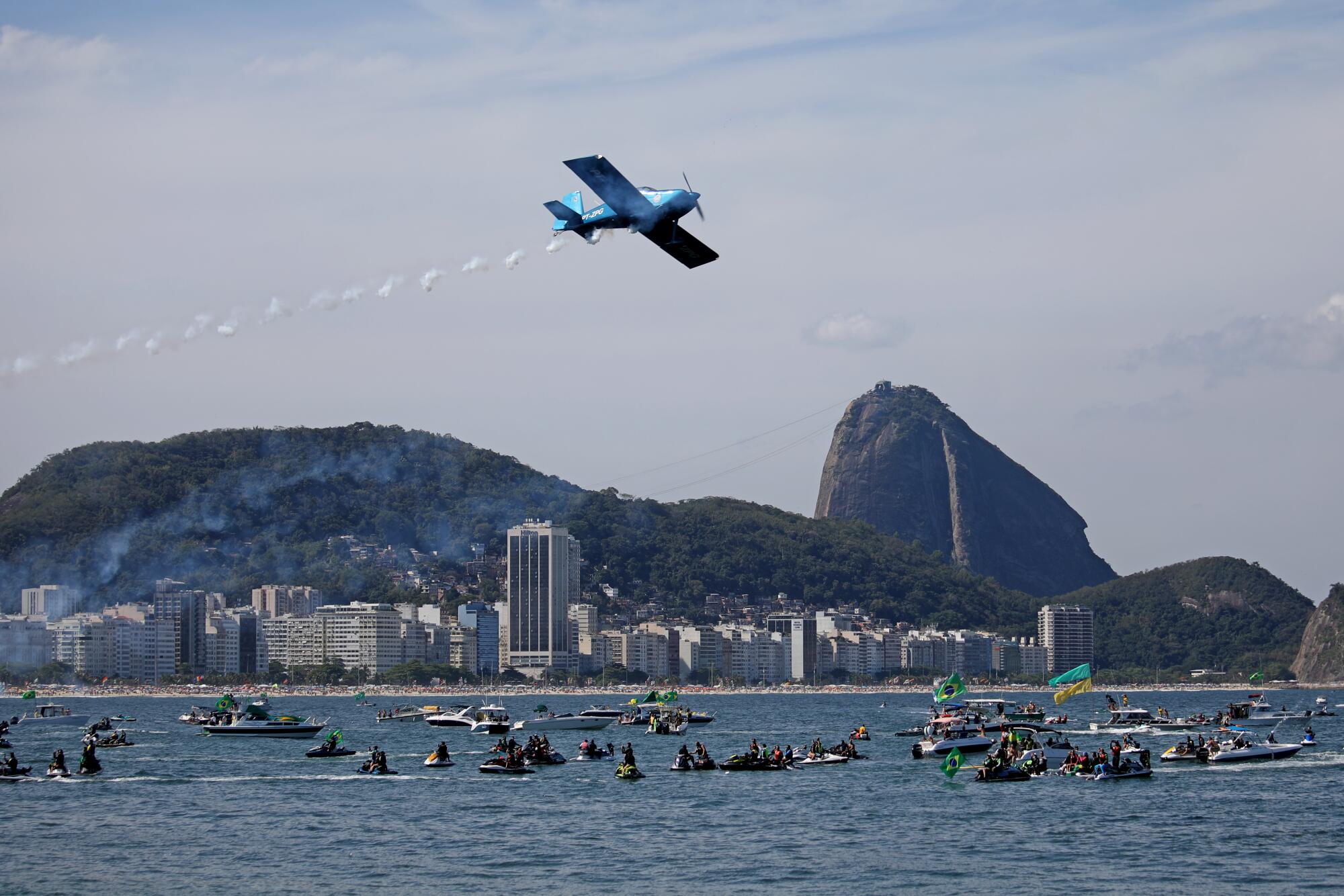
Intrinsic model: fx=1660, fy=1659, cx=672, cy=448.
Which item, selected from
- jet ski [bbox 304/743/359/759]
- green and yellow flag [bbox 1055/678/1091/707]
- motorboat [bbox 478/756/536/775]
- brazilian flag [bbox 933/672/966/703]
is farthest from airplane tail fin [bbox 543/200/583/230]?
brazilian flag [bbox 933/672/966/703]

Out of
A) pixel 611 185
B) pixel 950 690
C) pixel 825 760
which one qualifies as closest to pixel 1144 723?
pixel 950 690

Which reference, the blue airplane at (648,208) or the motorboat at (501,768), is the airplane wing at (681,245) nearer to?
the blue airplane at (648,208)

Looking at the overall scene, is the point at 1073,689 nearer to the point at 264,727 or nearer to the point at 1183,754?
the point at 1183,754

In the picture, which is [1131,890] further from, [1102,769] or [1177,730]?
[1177,730]

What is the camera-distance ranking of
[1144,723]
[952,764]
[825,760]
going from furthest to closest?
[1144,723], [825,760], [952,764]

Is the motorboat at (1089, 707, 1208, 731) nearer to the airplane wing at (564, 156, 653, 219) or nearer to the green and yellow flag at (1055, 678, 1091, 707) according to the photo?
the green and yellow flag at (1055, 678, 1091, 707)

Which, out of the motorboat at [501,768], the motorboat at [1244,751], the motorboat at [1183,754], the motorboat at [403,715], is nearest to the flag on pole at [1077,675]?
the motorboat at [1244,751]
